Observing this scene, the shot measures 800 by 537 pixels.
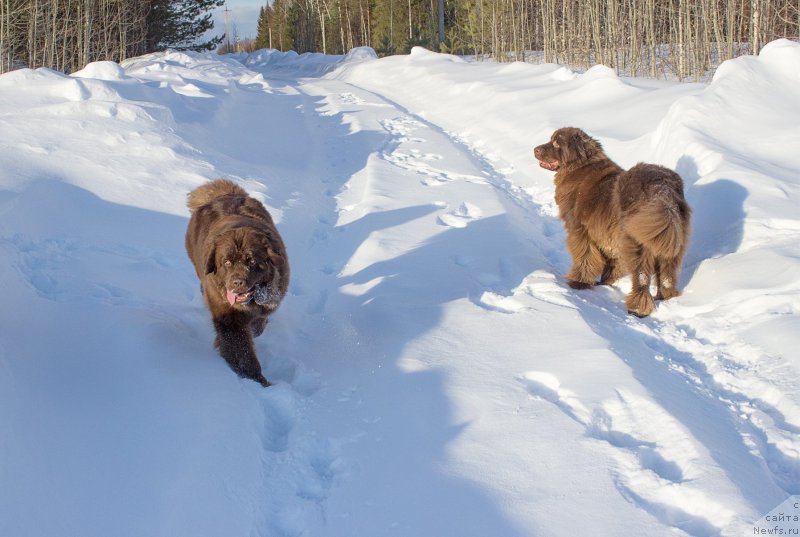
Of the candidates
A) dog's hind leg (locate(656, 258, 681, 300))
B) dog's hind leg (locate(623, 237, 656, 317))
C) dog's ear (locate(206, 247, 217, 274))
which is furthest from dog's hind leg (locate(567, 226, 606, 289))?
dog's ear (locate(206, 247, 217, 274))

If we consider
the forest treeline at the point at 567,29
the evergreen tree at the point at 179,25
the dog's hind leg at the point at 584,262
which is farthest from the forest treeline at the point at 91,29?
the dog's hind leg at the point at 584,262

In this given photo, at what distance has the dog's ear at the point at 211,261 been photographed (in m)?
4.34

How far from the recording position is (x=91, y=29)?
2702cm

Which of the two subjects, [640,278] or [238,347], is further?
[640,278]

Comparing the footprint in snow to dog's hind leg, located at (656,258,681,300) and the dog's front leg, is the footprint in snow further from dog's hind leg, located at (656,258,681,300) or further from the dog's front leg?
the dog's front leg

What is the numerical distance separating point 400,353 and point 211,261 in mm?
1542

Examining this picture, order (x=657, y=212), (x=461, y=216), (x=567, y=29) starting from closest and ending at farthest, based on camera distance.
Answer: (x=657, y=212) < (x=461, y=216) < (x=567, y=29)

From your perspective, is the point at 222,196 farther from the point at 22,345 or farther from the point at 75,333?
the point at 22,345

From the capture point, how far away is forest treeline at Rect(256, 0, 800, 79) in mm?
15656

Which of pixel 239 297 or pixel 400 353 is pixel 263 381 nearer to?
pixel 239 297

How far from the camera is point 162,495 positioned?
287 centimetres


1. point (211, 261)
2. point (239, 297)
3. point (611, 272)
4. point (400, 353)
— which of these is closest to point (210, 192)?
point (211, 261)

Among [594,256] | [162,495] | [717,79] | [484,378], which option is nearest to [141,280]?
[162,495]

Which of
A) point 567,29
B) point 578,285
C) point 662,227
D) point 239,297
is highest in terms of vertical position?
point 567,29
